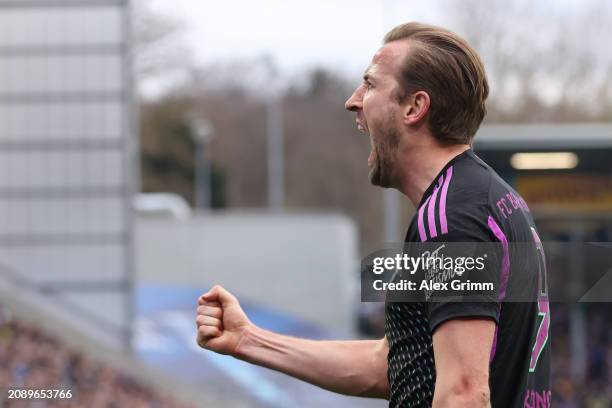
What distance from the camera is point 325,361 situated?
2844 mm

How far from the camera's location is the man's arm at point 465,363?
7.21 feet

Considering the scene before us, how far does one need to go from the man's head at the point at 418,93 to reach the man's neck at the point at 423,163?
0.6 inches

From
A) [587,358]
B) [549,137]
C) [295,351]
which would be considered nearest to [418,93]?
[295,351]

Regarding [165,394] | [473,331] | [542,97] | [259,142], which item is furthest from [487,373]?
[259,142]

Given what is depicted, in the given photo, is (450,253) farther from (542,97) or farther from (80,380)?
(542,97)

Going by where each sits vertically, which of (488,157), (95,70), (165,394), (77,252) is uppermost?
(95,70)

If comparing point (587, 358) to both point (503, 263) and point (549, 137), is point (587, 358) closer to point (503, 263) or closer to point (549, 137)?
point (549, 137)

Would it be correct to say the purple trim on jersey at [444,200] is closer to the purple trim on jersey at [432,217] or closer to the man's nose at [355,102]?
the purple trim on jersey at [432,217]

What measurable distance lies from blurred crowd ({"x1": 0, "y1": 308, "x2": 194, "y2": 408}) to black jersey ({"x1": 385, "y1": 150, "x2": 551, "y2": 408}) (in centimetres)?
1251

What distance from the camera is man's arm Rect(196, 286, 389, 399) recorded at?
274cm

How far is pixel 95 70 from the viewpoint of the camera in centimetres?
2120

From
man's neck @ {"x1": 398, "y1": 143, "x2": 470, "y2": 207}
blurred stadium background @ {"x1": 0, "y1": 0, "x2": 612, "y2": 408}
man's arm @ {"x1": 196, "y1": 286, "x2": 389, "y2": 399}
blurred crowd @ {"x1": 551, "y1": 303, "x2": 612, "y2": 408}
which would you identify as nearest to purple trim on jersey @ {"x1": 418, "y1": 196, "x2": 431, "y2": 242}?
man's neck @ {"x1": 398, "y1": 143, "x2": 470, "y2": 207}

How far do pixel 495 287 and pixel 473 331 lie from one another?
0.41 feet

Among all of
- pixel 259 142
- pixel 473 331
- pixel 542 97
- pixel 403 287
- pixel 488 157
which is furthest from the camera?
pixel 259 142
